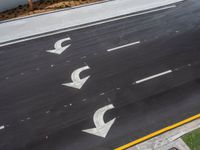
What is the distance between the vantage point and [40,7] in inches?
939

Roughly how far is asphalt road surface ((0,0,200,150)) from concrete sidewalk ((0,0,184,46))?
39.8 inches

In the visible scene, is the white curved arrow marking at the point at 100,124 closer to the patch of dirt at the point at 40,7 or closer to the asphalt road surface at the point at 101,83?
the asphalt road surface at the point at 101,83

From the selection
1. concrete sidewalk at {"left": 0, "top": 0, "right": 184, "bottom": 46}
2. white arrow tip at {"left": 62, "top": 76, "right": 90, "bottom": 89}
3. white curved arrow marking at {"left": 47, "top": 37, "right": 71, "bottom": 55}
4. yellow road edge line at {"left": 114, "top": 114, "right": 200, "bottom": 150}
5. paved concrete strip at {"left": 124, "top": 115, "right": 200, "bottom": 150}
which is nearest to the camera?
paved concrete strip at {"left": 124, "top": 115, "right": 200, "bottom": 150}

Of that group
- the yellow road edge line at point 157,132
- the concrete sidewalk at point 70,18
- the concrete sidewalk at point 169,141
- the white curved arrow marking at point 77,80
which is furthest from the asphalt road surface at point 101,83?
the concrete sidewalk at point 70,18

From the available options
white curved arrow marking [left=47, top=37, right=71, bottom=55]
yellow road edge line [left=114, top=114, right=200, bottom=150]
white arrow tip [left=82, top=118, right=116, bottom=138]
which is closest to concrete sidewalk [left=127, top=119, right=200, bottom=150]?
yellow road edge line [left=114, top=114, right=200, bottom=150]

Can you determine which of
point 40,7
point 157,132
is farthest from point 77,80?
point 40,7

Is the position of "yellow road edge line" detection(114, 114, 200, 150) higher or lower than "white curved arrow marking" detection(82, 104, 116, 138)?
lower

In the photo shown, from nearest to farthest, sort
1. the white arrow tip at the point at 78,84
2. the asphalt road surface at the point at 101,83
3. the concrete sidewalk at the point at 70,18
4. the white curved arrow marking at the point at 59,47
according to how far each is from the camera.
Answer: the asphalt road surface at the point at 101,83
the white arrow tip at the point at 78,84
the white curved arrow marking at the point at 59,47
the concrete sidewalk at the point at 70,18

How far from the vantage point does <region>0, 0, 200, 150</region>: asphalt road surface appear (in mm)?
14367

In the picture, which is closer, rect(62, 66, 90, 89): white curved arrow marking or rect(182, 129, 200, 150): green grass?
rect(182, 129, 200, 150): green grass

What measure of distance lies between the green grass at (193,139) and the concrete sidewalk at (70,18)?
11488mm

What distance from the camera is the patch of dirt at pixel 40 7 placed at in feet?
75.6

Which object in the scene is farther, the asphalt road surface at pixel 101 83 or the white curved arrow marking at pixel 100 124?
the asphalt road surface at pixel 101 83

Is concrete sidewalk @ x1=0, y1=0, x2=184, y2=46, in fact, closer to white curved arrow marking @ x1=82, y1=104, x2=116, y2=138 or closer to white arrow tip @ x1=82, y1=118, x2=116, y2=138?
white curved arrow marking @ x1=82, y1=104, x2=116, y2=138
